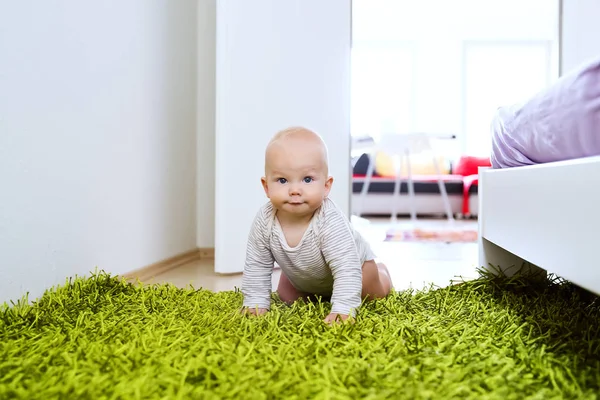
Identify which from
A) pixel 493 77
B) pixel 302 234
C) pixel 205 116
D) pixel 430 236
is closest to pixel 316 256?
pixel 302 234

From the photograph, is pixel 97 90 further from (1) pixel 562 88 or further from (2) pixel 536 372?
(2) pixel 536 372

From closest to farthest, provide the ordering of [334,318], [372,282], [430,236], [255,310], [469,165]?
[334,318] < [255,310] < [372,282] < [430,236] < [469,165]

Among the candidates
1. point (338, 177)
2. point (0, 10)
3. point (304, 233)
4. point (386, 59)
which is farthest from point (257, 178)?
point (386, 59)

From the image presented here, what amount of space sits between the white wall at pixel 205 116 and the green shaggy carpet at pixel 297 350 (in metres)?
1.20

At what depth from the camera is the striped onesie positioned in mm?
1080

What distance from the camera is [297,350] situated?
817 mm

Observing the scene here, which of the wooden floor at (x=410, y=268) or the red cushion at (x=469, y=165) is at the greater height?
the red cushion at (x=469, y=165)

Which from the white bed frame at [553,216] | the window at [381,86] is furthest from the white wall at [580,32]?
the window at [381,86]

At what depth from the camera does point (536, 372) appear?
729mm

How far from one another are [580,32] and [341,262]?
2.03 metres

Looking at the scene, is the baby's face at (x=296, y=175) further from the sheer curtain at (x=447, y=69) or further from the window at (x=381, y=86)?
the window at (x=381, y=86)

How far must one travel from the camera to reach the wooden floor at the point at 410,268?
171 cm

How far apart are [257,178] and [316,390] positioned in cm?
137

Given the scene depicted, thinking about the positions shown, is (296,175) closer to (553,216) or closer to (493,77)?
(553,216)
